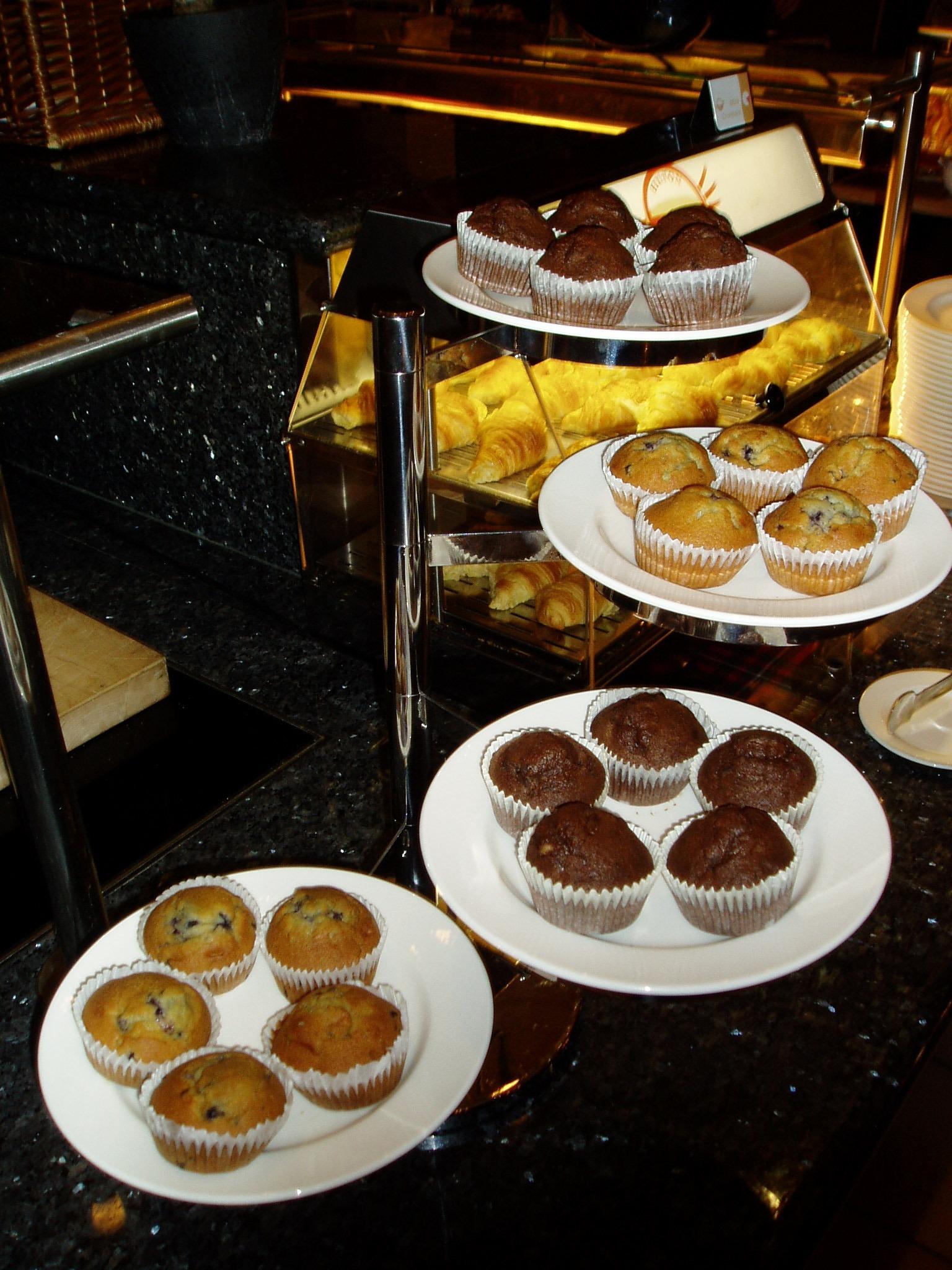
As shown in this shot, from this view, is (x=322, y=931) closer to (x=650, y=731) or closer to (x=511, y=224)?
(x=650, y=731)

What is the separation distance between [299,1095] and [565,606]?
941 mm

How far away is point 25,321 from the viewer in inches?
30.0

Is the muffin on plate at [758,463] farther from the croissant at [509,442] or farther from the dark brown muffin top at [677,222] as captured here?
the croissant at [509,442]

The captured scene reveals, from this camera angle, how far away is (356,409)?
5.34ft

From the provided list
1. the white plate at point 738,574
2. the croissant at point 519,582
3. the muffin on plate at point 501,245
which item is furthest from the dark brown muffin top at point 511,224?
the croissant at point 519,582

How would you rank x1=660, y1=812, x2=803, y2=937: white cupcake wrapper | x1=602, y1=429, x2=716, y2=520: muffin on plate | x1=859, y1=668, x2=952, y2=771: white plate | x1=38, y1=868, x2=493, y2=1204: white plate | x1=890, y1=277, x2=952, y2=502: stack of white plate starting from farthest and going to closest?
x1=890, y1=277, x2=952, y2=502: stack of white plate → x1=859, y1=668, x2=952, y2=771: white plate → x1=602, y1=429, x2=716, y2=520: muffin on plate → x1=660, y1=812, x2=803, y2=937: white cupcake wrapper → x1=38, y1=868, x2=493, y2=1204: white plate

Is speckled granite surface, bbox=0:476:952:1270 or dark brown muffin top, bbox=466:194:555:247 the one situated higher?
dark brown muffin top, bbox=466:194:555:247

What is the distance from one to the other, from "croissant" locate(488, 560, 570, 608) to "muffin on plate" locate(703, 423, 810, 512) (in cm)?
59

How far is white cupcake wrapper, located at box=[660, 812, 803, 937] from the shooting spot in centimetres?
80

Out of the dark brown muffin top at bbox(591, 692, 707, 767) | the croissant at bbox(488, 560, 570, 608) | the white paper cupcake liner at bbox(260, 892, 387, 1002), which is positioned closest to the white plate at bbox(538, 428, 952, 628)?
the dark brown muffin top at bbox(591, 692, 707, 767)

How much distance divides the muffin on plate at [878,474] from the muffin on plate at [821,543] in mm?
35

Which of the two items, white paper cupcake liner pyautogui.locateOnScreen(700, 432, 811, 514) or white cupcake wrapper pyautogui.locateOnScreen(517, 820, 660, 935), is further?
white paper cupcake liner pyautogui.locateOnScreen(700, 432, 811, 514)

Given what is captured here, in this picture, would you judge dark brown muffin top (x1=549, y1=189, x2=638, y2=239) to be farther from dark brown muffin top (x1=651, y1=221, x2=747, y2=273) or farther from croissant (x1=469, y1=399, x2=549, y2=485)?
croissant (x1=469, y1=399, x2=549, y2=485)

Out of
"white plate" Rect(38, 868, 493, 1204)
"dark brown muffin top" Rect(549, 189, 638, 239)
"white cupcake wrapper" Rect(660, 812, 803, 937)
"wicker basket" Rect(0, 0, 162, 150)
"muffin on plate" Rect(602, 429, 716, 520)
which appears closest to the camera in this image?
"white plate" Rect(38, 868, 493, 1204)
